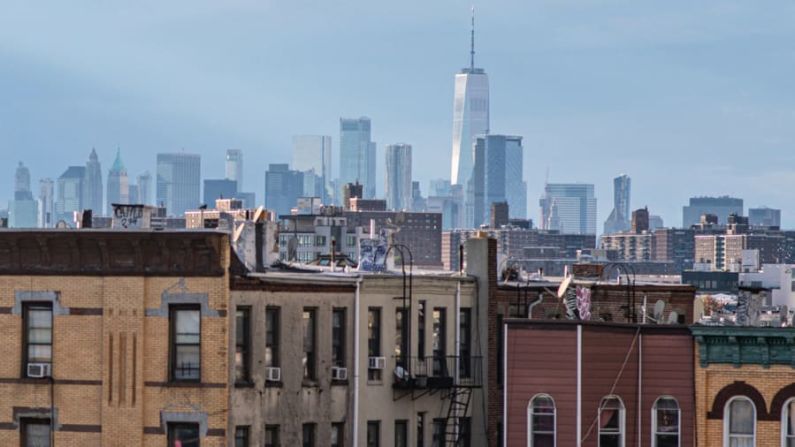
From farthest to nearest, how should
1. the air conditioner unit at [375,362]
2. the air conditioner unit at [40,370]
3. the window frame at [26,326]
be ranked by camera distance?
1. the air conditioner unit at [375,362]
2. the window frame at [26,326]
3. the air conditioner unit at [40,370]

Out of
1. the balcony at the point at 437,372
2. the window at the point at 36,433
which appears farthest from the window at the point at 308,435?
the window at the point at 36,433

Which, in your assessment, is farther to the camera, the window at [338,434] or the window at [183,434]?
the window at [338,434]

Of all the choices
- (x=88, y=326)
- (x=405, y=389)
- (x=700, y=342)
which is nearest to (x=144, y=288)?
(x=88, y=326)

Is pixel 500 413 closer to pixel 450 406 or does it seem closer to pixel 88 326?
pixel 450 406

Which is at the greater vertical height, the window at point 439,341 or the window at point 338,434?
the window at point 439,341

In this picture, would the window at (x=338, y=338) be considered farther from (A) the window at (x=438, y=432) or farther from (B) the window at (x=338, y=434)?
(A) the window at (x=438, y=432)

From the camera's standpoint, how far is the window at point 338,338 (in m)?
58.9

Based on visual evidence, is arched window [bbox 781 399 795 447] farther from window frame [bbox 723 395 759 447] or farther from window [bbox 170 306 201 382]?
window [bbox 170 306 201 382]

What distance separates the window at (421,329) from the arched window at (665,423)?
25.5 feet

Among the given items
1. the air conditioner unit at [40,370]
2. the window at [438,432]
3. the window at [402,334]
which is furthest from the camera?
the window at [438,432]

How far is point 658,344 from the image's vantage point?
56.4 metres

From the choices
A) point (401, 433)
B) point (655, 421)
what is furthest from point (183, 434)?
point (655, 421)

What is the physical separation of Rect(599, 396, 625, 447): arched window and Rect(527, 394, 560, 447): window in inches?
47.1

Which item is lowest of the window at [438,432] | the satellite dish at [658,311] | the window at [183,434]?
the window at [438,432]
